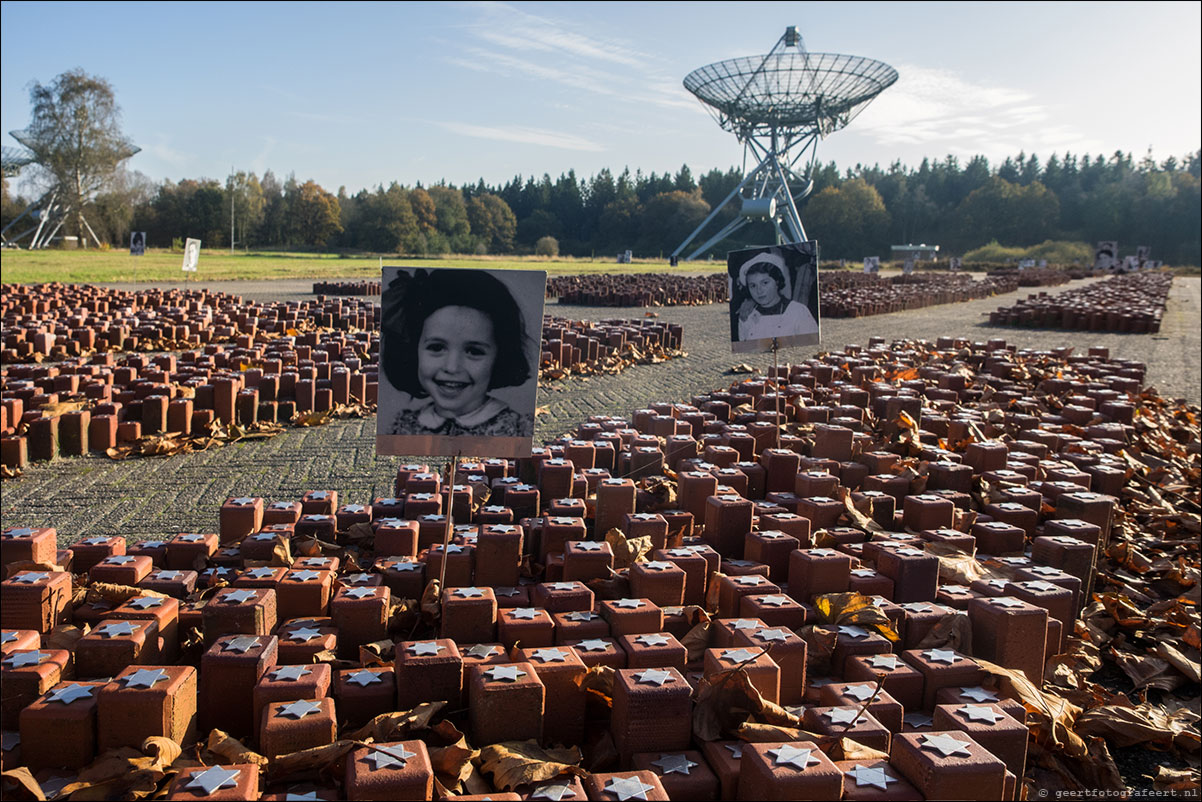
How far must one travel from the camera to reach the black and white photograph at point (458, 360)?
340 centimetres

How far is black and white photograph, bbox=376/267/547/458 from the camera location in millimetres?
3400

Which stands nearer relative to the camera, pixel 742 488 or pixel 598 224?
pixel 742 488

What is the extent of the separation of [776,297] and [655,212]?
4083 inches

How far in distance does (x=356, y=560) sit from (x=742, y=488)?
2288 mm

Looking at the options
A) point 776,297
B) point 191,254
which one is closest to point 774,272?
point 776,297

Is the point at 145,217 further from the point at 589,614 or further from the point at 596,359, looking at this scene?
the point at 589,614

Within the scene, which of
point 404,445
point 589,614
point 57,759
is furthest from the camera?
point 404,445

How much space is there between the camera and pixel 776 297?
676cm

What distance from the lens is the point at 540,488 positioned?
192 inches

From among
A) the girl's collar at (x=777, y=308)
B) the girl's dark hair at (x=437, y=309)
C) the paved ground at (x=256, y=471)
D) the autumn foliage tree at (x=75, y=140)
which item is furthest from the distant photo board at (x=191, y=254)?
the autumn foliage tree at (x=75, y=140)

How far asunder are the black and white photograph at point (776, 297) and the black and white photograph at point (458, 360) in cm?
353

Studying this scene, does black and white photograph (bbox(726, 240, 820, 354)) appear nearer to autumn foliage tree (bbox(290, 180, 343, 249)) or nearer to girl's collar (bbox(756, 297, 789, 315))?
girl's collar (bbox(756, 297, 789, 315))

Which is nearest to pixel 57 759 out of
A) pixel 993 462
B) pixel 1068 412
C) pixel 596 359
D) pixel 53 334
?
pixel 993 462

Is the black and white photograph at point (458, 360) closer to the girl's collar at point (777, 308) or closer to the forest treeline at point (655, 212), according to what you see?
the girl's collar at point (777, 308)
